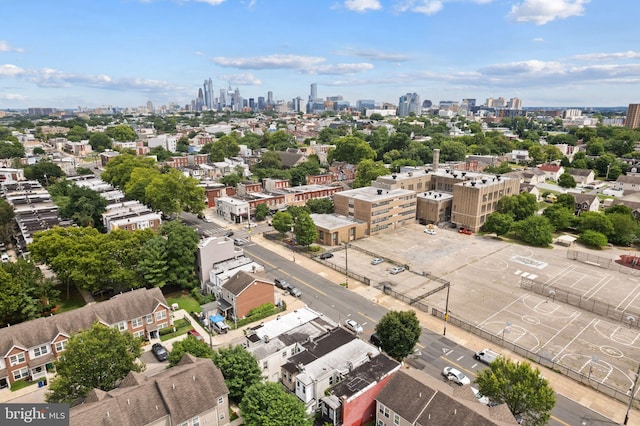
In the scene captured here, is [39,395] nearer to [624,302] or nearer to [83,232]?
[83,232]

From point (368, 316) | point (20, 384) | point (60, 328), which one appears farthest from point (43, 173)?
point (368, 316)

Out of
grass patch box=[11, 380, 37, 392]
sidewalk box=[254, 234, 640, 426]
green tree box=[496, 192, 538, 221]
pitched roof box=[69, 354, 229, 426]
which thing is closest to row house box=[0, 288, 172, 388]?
grass patch box=[11, 380, 37, 392]

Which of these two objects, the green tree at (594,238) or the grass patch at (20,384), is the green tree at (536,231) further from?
the grass patch at (20,384)

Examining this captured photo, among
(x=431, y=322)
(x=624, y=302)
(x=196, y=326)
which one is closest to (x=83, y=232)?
(x=196, y=326)

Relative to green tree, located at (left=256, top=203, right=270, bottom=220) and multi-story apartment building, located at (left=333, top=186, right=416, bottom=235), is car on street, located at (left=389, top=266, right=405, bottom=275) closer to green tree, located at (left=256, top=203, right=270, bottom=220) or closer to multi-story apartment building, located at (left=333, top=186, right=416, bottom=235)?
multi-story apartment building, located at (left=333, top=186, right=416, bottom=235)

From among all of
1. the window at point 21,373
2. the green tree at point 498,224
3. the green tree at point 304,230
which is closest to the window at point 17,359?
the window at point 21,373

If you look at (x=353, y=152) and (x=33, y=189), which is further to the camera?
(x=353, y=152)

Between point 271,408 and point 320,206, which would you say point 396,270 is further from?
point 271,408

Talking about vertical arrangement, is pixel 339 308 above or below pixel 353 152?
below
